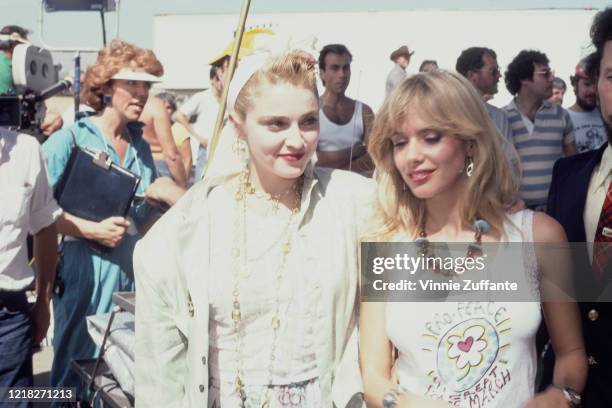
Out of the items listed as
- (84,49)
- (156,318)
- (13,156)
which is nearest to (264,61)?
(156,318)

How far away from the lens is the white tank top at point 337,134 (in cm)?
499

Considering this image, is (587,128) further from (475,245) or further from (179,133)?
(475,245)

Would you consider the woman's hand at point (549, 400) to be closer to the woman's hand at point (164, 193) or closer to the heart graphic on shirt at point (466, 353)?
the heart graphic on shirt at point (466, 353)

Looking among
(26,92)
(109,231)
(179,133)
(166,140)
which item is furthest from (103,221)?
(179,133)

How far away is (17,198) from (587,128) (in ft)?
18.5

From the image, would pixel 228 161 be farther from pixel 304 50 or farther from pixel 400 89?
pixel 400 89

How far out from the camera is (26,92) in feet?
10.4

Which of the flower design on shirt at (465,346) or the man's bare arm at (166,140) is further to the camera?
the man's bare arm at (166,140)

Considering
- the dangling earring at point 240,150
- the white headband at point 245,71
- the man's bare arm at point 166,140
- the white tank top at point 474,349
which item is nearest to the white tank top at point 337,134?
the man's bare arm at point 166,140

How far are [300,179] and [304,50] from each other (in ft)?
1.18

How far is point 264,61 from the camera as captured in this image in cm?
221

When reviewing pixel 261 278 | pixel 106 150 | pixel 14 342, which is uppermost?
pixel 106 150

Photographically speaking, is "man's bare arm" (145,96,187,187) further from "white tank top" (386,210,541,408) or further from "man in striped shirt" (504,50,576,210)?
"white tank top" (386,210,541,408)

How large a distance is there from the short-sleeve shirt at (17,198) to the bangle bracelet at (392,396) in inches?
59.5
